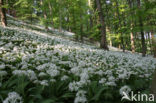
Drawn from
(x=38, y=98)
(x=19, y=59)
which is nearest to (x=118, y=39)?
(x=19, y=59)

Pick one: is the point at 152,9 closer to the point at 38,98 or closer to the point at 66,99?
the point at 66,99

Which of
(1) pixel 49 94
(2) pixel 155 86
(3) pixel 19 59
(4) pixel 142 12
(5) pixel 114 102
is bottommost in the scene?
(5) pixel 114 102

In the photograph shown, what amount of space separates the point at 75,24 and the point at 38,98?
20.2 metres

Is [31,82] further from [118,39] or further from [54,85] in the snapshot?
[118,39]

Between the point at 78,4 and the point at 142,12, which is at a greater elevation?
the point at 78,4

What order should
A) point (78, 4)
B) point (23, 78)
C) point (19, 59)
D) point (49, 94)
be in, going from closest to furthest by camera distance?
point (49, 94), point (23, 78), point (19, 59), point (78, 4)

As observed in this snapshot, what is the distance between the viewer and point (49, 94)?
11.3 ft

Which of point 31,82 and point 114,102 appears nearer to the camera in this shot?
point 114,102

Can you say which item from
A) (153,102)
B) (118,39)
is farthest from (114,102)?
(118,39)

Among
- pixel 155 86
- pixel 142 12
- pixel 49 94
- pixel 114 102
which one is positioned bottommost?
pixel 114 102

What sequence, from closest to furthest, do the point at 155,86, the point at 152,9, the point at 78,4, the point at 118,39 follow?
the point at 152,9, the point at 155,86, the point at 118,39, the point at 78,4

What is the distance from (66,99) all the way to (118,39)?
1749cm

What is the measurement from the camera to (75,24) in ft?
72.9

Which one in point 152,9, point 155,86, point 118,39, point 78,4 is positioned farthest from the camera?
point 78,4
